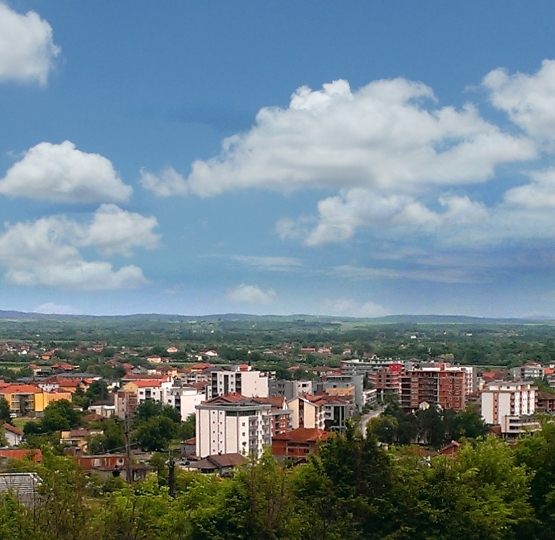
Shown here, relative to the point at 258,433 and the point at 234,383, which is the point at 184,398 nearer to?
the point at 234,383

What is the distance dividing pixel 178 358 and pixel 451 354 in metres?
20.9

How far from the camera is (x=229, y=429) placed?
22734 mm

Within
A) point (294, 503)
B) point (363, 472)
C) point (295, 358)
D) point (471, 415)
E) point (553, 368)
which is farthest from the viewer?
point (295, 358)

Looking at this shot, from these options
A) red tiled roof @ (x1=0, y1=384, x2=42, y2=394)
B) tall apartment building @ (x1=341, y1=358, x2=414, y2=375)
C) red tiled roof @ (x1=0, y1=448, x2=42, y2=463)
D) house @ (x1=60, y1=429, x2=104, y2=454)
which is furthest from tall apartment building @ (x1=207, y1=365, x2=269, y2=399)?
red tiled roof @ (x1=0, y1=448, x2=42, y2=463)

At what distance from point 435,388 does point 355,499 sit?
27.8 metres

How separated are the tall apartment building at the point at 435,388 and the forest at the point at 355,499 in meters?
25.9

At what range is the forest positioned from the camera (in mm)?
8445

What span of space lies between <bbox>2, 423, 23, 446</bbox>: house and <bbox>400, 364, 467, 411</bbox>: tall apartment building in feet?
Answer: 51.5

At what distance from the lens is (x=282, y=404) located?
2856cm

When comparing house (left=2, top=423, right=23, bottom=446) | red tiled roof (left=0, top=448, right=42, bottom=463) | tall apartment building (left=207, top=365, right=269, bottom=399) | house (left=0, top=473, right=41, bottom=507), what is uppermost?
house (left=0, top=473, right=41, bottom=507)

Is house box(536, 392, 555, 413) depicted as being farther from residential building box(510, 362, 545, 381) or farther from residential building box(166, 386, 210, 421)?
residential building box(510, 362, 545, 381)

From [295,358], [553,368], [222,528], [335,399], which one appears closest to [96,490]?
[222,528]

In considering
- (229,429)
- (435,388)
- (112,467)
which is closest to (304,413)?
(229,429)

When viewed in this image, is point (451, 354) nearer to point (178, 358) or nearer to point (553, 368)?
point (553, 368)
